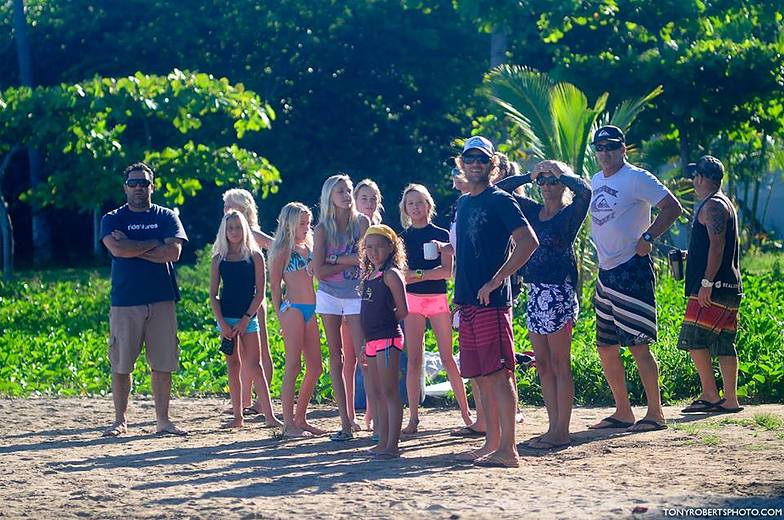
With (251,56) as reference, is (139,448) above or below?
below

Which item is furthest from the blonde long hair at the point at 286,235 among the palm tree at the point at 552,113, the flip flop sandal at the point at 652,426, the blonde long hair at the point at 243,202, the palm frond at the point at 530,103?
the palm frond at the point at 530,103

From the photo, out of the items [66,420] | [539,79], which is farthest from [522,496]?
[539,79]

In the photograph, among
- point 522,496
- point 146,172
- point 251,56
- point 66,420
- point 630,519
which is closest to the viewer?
point 630,519

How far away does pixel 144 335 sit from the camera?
9586 mm

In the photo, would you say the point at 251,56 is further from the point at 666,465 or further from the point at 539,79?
the point at 666,465

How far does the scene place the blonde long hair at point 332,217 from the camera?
891 centimetres

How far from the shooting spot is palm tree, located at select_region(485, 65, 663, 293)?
1670 centimetres

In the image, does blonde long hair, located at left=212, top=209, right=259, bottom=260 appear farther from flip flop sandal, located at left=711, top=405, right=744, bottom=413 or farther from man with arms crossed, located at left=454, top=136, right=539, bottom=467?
flip flop sandal, located at left=711, top=405, right=744, bottom=413

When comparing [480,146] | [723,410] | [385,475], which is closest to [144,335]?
[385,475]

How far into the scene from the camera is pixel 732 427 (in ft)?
28.3

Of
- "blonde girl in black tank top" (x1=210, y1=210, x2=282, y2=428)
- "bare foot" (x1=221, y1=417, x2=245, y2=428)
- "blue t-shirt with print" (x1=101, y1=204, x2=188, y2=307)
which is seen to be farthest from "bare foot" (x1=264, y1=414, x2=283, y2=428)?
"blue t-shirt with print" (x1=101, y1=204, x2=188, y2=307)

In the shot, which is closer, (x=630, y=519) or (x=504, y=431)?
(x=630, y=519)

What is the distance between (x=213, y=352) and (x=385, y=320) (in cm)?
593

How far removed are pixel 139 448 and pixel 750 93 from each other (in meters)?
18.2
